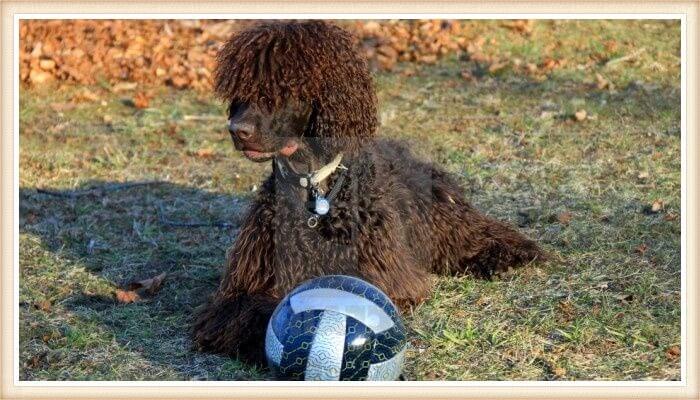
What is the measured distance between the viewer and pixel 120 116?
9.04 m

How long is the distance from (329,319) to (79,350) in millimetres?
1403

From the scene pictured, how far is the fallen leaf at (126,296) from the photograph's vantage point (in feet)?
16.9

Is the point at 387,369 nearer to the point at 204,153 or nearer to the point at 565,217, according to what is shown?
the point at 565,217

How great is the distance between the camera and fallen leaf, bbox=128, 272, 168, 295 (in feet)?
17.4

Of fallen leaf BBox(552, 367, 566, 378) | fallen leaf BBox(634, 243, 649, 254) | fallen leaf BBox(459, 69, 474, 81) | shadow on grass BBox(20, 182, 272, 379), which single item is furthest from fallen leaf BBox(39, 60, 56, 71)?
fallen leaf BBox(552, 367, 566, 378)

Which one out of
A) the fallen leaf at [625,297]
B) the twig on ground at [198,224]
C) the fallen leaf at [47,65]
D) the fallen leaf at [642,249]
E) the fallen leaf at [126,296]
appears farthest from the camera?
the fallen leaf at [47,65]

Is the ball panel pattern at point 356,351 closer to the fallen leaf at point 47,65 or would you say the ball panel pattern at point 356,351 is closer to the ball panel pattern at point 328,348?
the ball panel pattern at point 328,348

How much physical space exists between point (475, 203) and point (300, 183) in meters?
2.38

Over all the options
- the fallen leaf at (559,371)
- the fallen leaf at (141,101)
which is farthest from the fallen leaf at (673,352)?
the fallen leaf at (141,101)

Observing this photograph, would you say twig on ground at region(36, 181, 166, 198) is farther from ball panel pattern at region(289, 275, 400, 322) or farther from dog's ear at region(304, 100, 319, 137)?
ball panel pattern at region(289, 275, 400, 322)

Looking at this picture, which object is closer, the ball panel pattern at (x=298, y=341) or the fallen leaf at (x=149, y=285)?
the ball panel pattern at (x=298, y=341)

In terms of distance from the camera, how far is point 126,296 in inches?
204

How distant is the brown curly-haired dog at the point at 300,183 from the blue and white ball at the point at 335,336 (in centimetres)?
48

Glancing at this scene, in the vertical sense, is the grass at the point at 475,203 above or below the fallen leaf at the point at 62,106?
below
